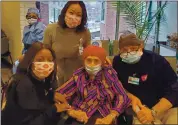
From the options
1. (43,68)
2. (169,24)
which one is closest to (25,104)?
(43,68)

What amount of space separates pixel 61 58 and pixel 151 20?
0.84 meters

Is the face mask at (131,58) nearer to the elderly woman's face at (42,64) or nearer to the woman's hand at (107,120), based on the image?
the woman's hand at (107,120)

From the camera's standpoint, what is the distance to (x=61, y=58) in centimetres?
156

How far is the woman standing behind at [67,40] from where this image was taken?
1.48 meters

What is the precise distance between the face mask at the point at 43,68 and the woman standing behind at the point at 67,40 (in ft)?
0.78

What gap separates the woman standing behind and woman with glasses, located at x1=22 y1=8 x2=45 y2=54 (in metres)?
0.06

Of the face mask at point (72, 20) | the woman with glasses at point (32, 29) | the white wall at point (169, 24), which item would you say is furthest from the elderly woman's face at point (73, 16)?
the white wall at point (169, 24)

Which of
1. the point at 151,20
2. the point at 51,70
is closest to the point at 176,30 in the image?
the point at 151,20

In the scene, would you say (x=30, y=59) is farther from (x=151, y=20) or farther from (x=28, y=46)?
(x=151, y=20)

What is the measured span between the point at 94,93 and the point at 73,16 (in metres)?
0.47

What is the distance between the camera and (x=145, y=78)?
1.45 meters

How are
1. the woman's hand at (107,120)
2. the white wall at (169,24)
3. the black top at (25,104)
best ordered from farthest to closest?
the white wall at (169,24) → the woman's hand at (107,120) → the black top at (25,104)

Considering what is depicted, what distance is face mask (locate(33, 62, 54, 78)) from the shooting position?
1.22 metres

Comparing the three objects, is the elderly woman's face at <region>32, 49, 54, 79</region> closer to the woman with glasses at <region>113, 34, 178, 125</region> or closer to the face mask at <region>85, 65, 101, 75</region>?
the face mask at <region>85, 65, 101, 75</region>
